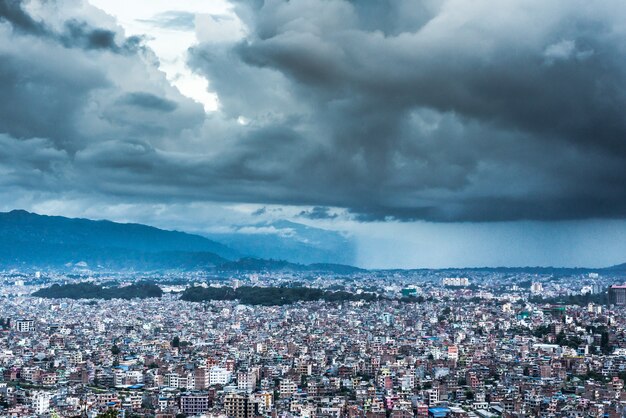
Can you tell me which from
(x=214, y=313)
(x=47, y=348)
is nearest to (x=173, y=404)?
(x=47, y=348)

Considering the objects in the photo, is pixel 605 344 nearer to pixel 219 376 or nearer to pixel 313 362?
pixel 313 362

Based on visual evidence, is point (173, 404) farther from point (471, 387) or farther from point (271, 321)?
point (271, 321)

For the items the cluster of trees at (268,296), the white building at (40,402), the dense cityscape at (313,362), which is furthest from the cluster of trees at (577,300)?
the white building at (40,402)

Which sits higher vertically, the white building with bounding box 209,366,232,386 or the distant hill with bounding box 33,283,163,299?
the distant hill with bounding box 33,283,163,299

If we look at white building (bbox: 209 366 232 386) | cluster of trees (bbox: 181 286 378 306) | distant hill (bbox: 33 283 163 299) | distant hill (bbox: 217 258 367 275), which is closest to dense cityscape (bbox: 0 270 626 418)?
white building (bbox: 209 366 232 386)

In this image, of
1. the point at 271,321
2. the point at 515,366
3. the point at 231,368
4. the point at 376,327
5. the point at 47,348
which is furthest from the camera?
the point at 271,321

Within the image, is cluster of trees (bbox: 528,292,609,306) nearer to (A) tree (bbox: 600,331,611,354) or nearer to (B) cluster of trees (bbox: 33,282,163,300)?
(A) tree (bbox: 600,331,611,354)
